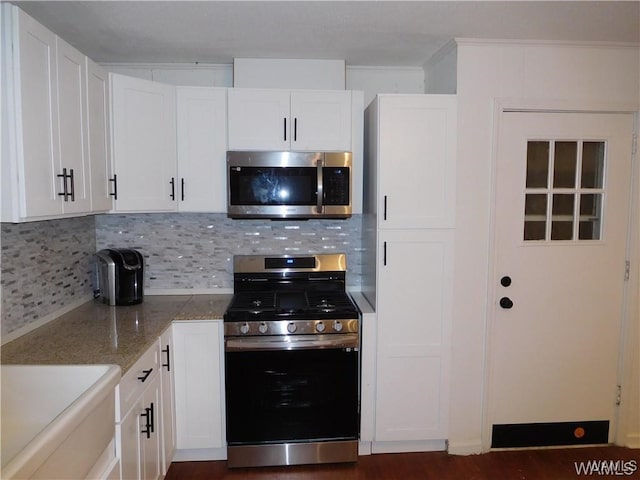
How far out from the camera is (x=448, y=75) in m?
2.45

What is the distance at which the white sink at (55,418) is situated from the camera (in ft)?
3.53

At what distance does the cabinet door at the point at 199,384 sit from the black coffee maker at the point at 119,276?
1.41 feet

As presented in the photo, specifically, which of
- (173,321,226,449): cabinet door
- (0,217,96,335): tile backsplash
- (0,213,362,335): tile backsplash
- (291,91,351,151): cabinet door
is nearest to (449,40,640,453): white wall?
(291,91,351,151): cabinet door

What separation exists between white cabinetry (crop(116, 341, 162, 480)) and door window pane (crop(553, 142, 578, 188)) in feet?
7.76

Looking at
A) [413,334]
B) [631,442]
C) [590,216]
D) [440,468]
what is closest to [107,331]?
[413,334]

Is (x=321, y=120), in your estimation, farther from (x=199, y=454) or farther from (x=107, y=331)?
(x=199, y=454)

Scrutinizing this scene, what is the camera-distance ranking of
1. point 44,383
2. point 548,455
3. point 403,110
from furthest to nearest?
1. point 548,455
2. point 403,110
3. point 44,383

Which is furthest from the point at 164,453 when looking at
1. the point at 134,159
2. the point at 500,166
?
the point at 500,166

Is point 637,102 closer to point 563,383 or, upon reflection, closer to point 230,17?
point 563,383

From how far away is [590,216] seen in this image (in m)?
2.49

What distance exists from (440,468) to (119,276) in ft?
6.99

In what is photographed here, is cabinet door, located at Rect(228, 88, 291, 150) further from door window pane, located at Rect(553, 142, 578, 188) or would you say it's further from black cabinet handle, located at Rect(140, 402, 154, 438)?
door window pane, located at Rect(553, 142, 578, 188)

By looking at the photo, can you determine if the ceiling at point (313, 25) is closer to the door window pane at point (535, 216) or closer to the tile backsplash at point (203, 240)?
the door window pane at point (535, 216)

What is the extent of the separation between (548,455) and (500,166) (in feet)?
5.63
